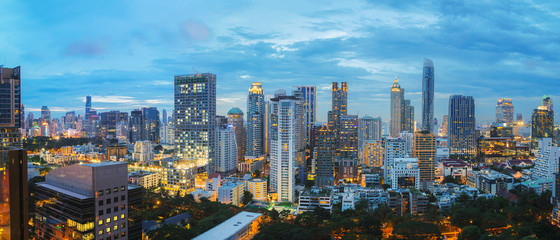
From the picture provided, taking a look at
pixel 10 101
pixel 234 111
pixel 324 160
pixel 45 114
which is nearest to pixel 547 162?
pixel 324 160

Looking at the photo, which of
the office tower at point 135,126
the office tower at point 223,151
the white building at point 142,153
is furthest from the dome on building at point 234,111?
the office tower at point 135,126

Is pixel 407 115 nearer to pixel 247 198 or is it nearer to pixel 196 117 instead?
pixel 196 117

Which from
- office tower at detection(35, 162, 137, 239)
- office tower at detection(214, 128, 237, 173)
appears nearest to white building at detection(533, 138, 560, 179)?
office tower at detection(214, 128, 237, 173)

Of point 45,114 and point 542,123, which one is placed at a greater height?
point 45,114

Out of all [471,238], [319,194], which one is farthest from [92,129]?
[471,238]

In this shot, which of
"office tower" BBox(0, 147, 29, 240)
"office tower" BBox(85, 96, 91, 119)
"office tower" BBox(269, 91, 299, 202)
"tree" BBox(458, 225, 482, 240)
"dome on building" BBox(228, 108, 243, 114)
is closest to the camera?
"office tower" BBox(0, 147, 29, 240)

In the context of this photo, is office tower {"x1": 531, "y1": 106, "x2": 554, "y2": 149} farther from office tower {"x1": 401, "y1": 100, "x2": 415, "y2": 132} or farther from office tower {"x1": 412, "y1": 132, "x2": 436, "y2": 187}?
office tower {"x1": 412, "y1": 132, "x2": 436, "y2": 187}
